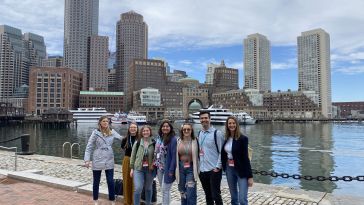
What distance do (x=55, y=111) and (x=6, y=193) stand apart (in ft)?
400

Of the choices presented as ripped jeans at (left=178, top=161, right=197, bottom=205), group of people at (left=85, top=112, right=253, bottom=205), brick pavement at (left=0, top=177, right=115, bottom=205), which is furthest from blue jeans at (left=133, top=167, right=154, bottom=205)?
brick pavement at (left=0, top=177, right=115, bottom=205)

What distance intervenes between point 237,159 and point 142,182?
236 cm

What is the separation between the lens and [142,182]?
7.84 m

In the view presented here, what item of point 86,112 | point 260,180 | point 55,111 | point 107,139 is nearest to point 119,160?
point 260,180

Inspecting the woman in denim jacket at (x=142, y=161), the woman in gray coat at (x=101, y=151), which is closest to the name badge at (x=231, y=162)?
the woman in denim jacket at (x=142, y=161)

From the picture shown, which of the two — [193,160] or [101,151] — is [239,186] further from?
[101,151]

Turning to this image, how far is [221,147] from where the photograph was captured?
7.36 metres

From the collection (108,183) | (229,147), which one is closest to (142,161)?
(108,183)

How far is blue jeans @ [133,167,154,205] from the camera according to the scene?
25.5 ft

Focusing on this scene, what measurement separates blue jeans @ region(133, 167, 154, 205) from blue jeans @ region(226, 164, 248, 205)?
1.88 m

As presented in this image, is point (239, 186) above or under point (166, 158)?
under

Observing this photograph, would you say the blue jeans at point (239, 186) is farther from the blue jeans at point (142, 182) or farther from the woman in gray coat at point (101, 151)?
the woman in gray coat at point (101, 151)

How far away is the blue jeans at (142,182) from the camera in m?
7.78

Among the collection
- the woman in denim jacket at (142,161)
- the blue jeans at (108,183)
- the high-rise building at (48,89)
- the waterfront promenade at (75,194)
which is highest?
the high-rise building at (48,89)
